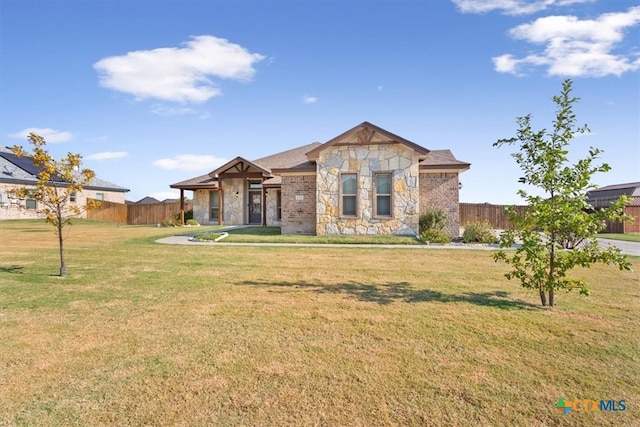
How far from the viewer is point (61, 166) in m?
7.83

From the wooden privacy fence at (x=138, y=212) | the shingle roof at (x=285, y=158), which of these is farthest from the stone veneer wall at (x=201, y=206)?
the shingle roof at (x=285, y=158)

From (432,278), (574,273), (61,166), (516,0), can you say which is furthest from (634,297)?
(61,166)

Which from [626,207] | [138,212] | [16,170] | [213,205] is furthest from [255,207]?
[626,207]

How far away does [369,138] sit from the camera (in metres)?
15.1

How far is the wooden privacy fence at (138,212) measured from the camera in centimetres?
2938

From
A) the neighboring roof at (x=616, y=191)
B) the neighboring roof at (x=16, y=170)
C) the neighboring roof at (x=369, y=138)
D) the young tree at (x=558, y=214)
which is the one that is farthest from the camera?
the neighboring roof at (x=16, y=170)

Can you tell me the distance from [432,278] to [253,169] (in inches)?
741

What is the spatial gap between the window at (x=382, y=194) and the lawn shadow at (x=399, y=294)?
8.63 m

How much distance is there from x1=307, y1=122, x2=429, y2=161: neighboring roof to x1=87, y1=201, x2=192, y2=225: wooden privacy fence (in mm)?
18537

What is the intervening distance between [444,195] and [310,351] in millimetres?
13578

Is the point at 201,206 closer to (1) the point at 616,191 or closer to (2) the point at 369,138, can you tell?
(2) the point at 369,138

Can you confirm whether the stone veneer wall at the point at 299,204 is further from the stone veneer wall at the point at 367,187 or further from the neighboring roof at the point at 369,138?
the neighboring roof at the point at 369,138

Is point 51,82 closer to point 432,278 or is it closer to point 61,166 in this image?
point 61,166

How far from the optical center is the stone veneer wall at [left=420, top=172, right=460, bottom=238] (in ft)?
51.6
